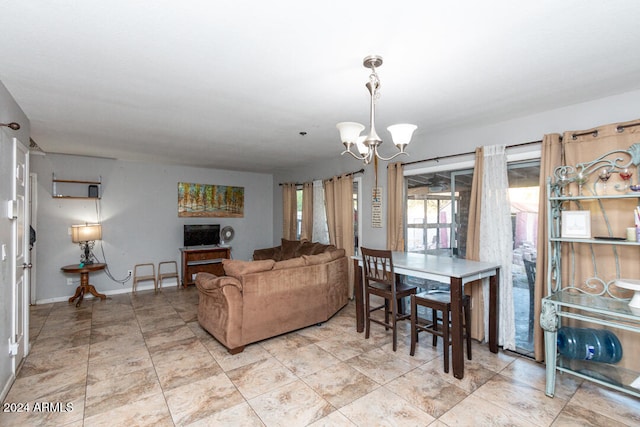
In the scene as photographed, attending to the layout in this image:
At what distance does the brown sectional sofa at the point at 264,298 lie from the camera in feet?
10.1

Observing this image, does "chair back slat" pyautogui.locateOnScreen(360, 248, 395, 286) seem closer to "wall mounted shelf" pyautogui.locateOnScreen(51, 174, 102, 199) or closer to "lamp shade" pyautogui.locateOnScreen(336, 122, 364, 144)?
"lamp shade" pyautogui.locateOnScreen(336, 122, 364, 144)

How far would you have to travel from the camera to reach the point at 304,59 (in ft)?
6.48

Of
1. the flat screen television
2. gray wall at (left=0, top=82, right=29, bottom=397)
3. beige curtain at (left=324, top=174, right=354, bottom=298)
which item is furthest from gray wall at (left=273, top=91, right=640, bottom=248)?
gray wall at (left=0, top=82, right=29, bottom=397)

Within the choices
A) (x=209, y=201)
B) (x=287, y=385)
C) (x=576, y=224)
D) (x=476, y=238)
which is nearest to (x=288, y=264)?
(x=287, y=385)

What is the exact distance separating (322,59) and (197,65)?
0.86 metres

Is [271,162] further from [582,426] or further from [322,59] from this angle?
[582,426]

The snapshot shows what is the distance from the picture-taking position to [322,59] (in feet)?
6.47

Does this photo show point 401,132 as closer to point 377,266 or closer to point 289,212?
point 377,266

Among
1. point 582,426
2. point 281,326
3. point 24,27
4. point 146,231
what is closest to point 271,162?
point 146,231

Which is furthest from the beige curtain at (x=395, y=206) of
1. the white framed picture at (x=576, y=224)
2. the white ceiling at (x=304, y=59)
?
the white framed picture at (x=576, y=224)

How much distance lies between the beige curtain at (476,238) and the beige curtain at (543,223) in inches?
20.8

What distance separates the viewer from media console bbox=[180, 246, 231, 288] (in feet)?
18.8

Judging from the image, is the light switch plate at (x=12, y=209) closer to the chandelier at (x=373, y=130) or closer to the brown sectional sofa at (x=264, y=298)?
the brown sectional sofa at (x=264, y=298)

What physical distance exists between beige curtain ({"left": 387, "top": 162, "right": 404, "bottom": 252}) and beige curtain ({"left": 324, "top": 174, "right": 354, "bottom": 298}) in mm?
792
